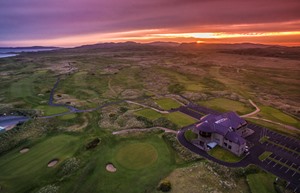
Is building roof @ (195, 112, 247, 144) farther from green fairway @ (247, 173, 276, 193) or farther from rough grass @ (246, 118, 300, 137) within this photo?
rough grass @ (246, 118, 300, 137)

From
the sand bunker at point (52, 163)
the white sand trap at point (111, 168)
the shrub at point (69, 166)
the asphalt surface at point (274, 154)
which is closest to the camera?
the asphalt surface at point (274, 154)

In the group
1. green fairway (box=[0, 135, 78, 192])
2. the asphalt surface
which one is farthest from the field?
the asphalt surface

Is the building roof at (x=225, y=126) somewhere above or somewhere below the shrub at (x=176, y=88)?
above

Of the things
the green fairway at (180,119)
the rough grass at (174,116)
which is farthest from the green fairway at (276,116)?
the rough grass at (174,116)

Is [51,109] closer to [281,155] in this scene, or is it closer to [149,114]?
[149,114]

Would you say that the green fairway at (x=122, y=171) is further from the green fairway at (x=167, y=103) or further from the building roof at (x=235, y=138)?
the green fairway at (x=167, y=103)
